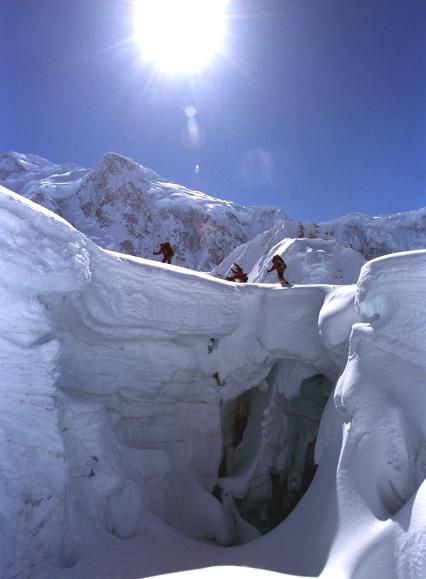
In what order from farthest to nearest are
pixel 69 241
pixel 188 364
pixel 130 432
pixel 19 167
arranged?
1. pixel 19 167
2. pixel 188 364
3. pixel 130 432
4. pixel 69 241

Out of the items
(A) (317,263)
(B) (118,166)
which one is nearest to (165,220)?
(B) (118,166)

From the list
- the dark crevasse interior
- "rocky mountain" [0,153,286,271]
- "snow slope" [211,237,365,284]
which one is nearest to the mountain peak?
"rocky mountain" [0,153,286,271]

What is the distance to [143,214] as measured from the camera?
192ft

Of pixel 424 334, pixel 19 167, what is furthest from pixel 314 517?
pixel 19 167

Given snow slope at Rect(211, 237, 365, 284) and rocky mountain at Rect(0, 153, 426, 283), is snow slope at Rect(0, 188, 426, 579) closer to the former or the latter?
snow slope at Rect(211, 237, 365, 284)

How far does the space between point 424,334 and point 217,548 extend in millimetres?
4294

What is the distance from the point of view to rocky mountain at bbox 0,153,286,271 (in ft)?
182

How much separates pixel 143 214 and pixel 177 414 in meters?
54.3

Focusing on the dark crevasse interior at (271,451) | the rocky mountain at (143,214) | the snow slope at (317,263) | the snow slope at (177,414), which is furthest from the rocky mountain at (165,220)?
the snow slope at (177,414)

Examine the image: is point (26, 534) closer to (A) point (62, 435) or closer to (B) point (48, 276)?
(A) point (62, 435)

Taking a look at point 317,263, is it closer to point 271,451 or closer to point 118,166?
point 271,451

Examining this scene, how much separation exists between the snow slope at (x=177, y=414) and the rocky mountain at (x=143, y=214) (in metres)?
45.9

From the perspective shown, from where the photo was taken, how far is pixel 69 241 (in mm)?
5051

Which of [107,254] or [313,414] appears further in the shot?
[313,414]
